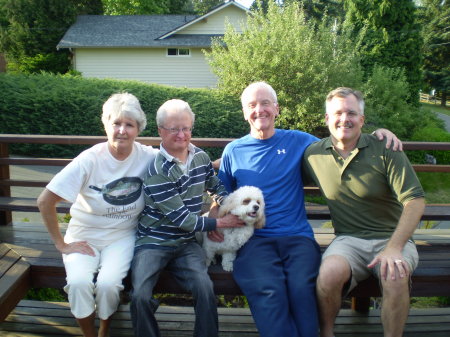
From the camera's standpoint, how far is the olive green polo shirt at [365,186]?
2.83 meters

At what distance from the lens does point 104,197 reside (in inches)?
111

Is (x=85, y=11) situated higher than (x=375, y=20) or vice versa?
(x=85, y=11)

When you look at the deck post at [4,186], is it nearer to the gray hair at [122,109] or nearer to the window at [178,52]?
the gray hair at [122,109]

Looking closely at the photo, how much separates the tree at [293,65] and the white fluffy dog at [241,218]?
9.49m

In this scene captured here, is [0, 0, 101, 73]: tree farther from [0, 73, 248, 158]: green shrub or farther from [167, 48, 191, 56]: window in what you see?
[0, 73, 248, 158]: green shrub

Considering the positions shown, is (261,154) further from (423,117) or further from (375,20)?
(375,20)

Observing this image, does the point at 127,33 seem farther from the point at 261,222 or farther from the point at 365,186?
the point at 365,186

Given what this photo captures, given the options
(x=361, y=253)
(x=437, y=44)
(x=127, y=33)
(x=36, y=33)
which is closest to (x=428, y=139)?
(x=361, y=253)

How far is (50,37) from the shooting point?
24516 millimetres

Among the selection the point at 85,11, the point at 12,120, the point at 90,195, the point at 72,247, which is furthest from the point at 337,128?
the point at 85,11

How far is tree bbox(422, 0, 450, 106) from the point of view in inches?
1422

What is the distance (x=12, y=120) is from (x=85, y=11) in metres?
20.3

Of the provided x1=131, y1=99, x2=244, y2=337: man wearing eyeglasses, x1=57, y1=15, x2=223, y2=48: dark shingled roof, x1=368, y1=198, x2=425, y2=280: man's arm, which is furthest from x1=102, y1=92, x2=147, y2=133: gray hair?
x1=57, y1=15, x2=223, y2=48: dark shingled roof

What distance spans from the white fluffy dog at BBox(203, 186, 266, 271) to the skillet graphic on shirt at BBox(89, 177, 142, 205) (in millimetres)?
625
